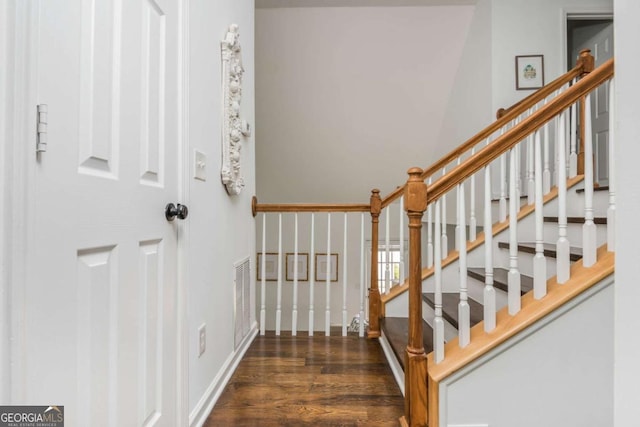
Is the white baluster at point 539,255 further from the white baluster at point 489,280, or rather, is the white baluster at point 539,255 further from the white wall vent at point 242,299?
the white wall vent at point 242,299

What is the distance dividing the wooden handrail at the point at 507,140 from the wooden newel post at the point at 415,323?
7cm

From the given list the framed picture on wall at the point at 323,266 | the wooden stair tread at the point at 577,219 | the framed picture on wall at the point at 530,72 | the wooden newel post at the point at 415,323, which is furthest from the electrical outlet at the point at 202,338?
the framed picture on wall at the point at 530,72

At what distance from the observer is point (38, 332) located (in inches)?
27.0

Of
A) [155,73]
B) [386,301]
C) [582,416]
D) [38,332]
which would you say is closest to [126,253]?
[38,332]

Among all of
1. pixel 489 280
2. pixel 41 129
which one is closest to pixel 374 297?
pixel 489 280

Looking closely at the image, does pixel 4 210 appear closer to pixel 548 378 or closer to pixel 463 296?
pixel 463 296

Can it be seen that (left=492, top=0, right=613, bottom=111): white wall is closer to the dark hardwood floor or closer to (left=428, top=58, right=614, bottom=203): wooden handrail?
(left=428, top=58, right=614, bottom=203): wooden handrail

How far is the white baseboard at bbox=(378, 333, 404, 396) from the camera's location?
6.02ft

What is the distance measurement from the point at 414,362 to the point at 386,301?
110 centimetres

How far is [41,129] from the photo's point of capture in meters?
0.69

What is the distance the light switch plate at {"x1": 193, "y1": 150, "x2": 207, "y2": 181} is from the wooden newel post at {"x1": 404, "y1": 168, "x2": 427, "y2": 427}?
90 centimetres

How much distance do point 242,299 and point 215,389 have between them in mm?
640

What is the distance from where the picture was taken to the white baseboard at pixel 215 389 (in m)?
1.47

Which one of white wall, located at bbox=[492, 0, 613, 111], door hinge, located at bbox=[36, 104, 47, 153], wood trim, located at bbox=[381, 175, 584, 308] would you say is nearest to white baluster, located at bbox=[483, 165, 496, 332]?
wood trim, located at bbox=[381, 175, 584, 308]
